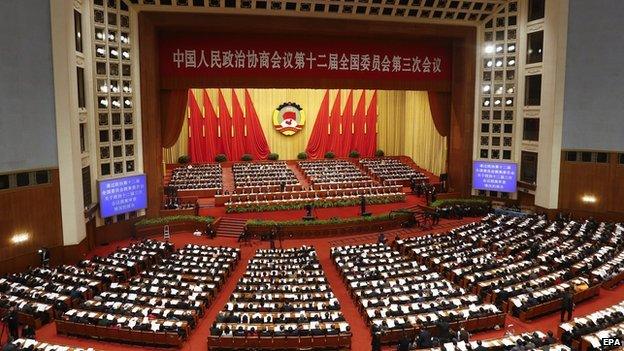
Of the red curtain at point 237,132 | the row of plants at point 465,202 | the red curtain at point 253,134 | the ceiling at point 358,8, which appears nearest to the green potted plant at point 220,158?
the red curtain at point 237,132

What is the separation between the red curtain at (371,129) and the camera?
39844 millimetres

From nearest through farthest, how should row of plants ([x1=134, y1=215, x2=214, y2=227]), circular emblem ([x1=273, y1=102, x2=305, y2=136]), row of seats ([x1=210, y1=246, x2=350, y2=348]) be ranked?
1. row of seats ([x1=210, y1=246, x2=350, y2=348])
2. row of plants ([x1=134, y1=215, x2=214, y2=227])
3. circular emblem ([x1=273, y1=102, x2=305, y2=136])

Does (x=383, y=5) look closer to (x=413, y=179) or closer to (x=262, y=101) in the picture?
(x=413, y=179)

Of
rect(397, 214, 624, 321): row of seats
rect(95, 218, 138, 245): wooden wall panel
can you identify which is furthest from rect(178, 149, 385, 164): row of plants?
rect(397, 214, 624, 321): row of seats

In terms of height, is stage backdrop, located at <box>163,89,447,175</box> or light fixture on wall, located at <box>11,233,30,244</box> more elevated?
stage backdrop, located at <box>163,89,447,175</box>

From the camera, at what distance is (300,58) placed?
86.5 ft

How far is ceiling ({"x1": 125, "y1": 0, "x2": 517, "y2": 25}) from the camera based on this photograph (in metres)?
23.7

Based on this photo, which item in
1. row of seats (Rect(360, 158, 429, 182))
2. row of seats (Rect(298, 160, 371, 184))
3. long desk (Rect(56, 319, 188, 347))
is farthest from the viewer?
row of seats (Rect(360, 158, 429, 182))

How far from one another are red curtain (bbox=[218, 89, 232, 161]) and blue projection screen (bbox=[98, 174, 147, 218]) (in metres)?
13.8

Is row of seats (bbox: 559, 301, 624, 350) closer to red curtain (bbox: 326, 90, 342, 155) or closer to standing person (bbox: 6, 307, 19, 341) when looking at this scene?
standing person (bbox: 6, 307, 19, 341)

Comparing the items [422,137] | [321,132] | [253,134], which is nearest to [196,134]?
[253,134]

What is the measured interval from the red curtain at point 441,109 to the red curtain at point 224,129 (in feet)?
49.9

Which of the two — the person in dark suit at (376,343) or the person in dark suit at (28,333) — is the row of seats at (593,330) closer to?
the person in dark suit at (376,343)

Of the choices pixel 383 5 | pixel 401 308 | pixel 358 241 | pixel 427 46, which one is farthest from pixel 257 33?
pixel 401 308
